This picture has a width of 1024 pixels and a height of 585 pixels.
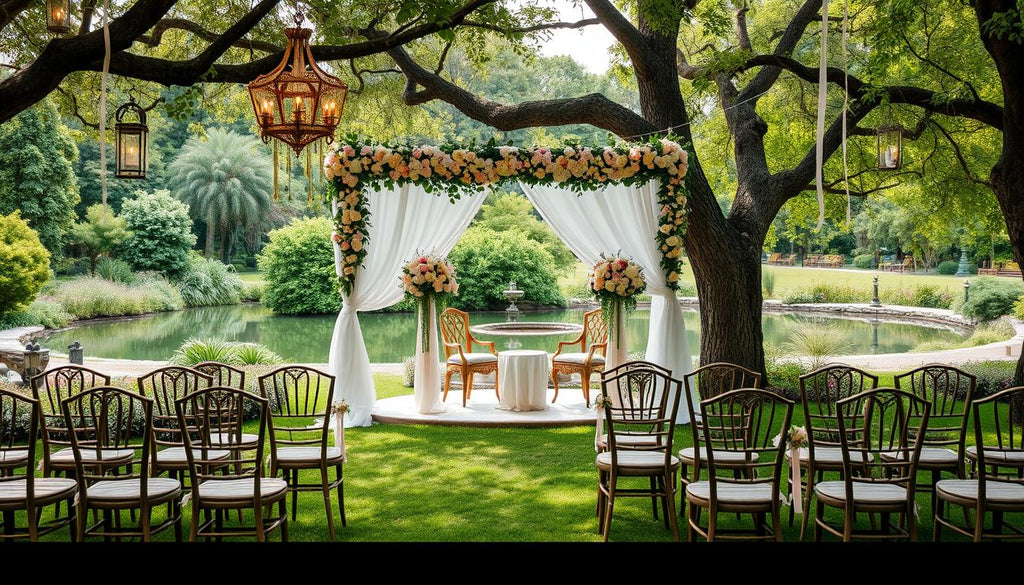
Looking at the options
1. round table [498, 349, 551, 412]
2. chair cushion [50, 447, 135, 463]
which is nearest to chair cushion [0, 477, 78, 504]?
chair cushion [50, 447, 135, 463]

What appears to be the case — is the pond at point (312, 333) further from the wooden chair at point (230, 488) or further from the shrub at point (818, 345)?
the wooden chair at point (230, 488)

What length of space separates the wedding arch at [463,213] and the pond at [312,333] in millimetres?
6226

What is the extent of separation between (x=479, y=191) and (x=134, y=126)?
4.12 meters

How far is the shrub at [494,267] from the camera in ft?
80.1

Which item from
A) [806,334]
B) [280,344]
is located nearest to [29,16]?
[806,334]

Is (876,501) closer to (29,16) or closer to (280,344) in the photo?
(29,16)

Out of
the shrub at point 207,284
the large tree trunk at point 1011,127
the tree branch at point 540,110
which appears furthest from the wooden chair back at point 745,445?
the shrub at point 207,284

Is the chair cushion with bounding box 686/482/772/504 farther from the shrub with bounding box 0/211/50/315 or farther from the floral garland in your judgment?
the shrub with bounding box 0/211/50/315

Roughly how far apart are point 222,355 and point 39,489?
243 inches

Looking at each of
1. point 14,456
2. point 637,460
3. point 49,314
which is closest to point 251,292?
point 49,314

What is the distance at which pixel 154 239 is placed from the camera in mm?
26750

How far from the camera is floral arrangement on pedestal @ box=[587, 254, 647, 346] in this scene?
838 centimetres

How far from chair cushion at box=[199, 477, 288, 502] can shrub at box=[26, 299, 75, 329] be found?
56.2 ft

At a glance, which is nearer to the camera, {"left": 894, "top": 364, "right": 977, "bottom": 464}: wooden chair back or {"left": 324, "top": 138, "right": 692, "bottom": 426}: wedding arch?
{"left": 894, "top": 364, "right": 977, "bottom": 464}: wooden chair back
